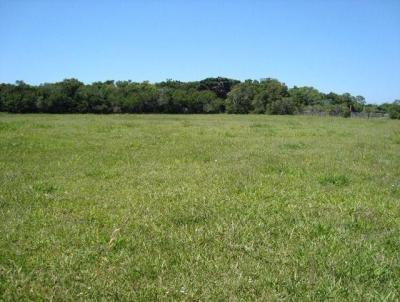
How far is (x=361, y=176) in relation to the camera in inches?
476

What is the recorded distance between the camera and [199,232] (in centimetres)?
684

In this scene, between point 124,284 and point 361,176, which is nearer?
point 124,284

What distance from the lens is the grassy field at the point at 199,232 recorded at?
5.02 m

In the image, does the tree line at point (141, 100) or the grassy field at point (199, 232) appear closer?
the grassy field at point (199, 232)

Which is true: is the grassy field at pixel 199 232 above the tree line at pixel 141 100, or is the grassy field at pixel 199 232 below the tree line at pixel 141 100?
below

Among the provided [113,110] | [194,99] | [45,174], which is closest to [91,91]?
[113,110]

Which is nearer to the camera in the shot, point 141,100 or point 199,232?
point 199,232

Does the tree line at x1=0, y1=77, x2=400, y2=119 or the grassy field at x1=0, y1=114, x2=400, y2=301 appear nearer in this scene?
the grassy field at x1=0, y1=114, x2=400, y2=301

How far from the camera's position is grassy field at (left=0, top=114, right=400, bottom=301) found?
5023mm

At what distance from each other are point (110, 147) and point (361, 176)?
10359 mm

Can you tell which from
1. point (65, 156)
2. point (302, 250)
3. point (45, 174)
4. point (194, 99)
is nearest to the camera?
point (302, 250)

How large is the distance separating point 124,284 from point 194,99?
95660 mm

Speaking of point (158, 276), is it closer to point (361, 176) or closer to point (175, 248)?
point (175, 248)

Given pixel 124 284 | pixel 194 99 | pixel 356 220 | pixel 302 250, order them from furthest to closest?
pixel 194 99 < pixel 356 220 < pixel 302 250 < pixel 124 284
